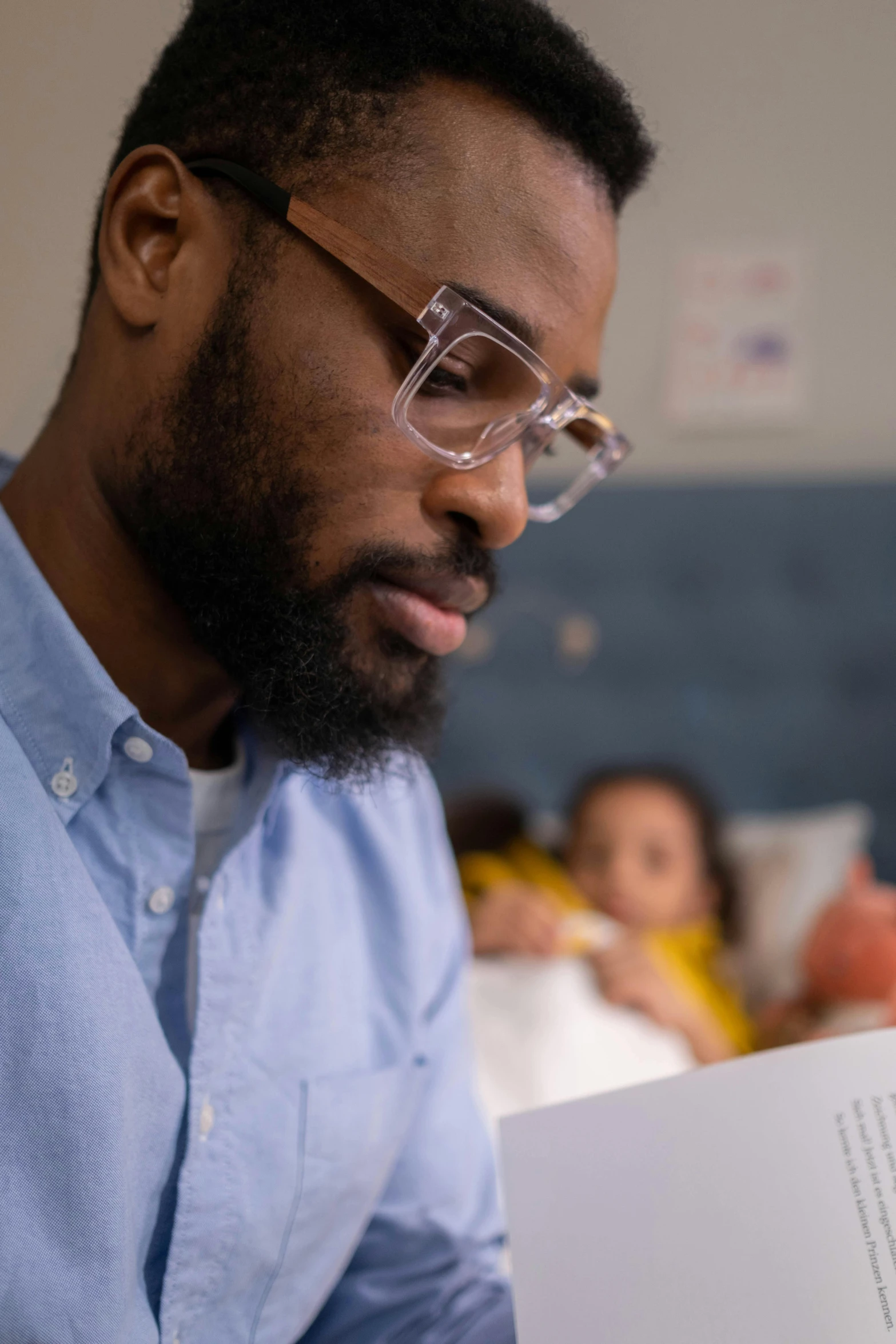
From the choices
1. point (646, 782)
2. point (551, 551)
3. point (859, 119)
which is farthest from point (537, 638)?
point (859, 119)

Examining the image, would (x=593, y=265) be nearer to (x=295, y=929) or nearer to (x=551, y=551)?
Result: (x=295, y=929)

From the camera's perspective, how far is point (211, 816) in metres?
Answer: 0.84

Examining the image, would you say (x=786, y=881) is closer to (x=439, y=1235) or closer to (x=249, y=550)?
(x=439, y=1235)

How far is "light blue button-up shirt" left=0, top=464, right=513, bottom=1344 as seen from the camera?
0.60 m

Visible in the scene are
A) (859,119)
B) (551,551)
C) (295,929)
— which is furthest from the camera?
(551,551)

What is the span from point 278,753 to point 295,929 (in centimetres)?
16

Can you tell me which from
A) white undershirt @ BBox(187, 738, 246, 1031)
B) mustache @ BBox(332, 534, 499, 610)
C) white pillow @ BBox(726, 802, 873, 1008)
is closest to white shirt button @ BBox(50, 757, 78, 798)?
white undershirt @ BBox(187, 738, 246, 1031)

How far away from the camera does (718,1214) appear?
618 millimetres

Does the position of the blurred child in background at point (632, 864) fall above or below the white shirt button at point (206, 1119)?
below

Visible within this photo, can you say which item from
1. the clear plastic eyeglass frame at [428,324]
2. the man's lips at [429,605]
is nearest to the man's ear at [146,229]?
the clear plastic eyeglass frame at [428,324]

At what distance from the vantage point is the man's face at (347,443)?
2.23 feet

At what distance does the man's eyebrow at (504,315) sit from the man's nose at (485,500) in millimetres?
78

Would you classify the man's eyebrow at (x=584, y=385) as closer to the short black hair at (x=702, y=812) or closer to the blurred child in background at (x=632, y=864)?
the blurred child in background at (x=632, y=864)

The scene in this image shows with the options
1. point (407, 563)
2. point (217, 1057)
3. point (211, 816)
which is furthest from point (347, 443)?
point (217, 1057)
